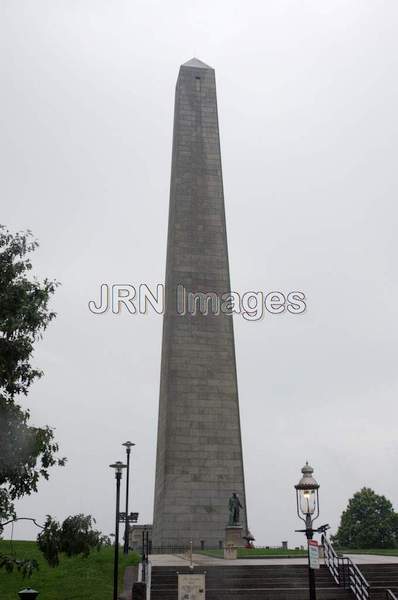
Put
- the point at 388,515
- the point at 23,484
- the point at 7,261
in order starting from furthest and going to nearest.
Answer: the point at 388,515
the point at 7,261
the point at 23,484

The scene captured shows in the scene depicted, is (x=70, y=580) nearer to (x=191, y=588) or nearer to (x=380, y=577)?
(x=191, y=588)

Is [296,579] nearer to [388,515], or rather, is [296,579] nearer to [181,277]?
[181,277]

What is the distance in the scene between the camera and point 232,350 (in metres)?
38.0

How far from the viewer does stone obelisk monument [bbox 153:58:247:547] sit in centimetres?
3466

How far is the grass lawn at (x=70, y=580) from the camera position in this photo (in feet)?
59.8

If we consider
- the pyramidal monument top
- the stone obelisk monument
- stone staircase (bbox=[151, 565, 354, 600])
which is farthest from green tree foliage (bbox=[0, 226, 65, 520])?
the pyramidal monument top

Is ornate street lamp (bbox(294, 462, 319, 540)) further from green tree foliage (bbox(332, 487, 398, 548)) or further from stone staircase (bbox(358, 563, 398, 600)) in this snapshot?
green tree foliage (bbox(332, 487, 398, 548))

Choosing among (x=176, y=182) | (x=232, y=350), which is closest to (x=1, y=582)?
(x=232, y=350)

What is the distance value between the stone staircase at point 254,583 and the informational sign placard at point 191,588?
1.92 meters

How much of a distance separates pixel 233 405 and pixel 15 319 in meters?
26.1

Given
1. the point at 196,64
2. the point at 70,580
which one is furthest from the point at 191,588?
the point at 196,64

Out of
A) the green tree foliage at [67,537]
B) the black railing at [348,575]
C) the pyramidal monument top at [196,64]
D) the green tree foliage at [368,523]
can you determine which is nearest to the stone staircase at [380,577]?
the black railing at [348,575]

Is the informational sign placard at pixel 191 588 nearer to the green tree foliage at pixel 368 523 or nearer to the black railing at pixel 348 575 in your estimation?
the black railing at pixel 348 575

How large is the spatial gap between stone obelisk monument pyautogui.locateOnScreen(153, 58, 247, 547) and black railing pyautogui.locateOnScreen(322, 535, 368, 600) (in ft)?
50.1
